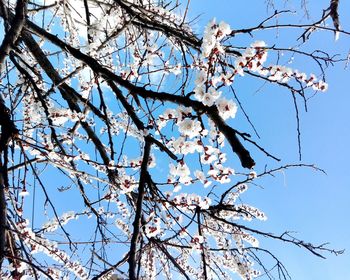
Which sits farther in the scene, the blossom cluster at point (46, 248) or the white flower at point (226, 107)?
the blossom cluster at point (46, 248)

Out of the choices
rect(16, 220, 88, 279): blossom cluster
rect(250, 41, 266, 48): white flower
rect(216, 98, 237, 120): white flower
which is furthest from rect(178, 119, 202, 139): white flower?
rect(16, 220, 88, 279): blossom cluster

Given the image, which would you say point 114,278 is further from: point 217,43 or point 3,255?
point 217,43

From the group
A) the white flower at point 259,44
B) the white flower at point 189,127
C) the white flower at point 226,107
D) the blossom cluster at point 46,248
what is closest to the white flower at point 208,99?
the white flower at point 226,107

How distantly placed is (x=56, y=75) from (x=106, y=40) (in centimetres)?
59

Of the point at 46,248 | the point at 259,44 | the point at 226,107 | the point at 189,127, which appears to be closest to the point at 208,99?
A: the point at 226,107

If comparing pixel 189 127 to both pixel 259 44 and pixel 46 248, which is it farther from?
pixel 46 248

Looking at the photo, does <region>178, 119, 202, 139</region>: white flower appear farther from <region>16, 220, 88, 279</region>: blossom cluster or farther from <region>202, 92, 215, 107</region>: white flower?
<region>16, 220, 88, 279</region>: blossom cluster

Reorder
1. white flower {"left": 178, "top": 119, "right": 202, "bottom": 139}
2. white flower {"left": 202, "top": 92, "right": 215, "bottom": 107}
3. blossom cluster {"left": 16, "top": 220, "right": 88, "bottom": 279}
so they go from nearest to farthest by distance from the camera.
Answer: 1. white flower {"left": 202, "top": 92, "right": 215, "bottom": 107}
2. white flower {"left": 178, "top": 119, "right": 202, "bottom": 139}
3. blossom cluster {"left": 16, "top": 220, "right": 88, "bottom": 279}

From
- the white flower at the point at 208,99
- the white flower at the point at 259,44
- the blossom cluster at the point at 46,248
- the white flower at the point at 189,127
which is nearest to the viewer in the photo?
the white flower at the point at 208,99

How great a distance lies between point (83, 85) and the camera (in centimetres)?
393

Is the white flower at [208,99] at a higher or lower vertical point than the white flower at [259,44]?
lower

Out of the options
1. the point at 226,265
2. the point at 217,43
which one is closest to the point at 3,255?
the point at 217,43

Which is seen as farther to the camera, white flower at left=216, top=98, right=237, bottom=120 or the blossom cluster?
the blossom cluster

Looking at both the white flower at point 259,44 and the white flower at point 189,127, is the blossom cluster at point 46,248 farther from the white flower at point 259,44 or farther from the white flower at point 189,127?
the white flower at point 259,44
